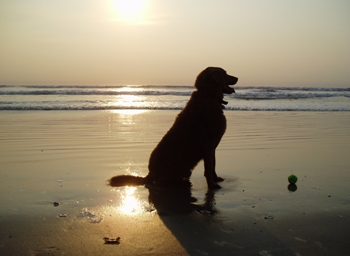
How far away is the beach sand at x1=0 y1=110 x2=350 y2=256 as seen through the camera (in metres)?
3.03

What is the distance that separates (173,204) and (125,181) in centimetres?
99

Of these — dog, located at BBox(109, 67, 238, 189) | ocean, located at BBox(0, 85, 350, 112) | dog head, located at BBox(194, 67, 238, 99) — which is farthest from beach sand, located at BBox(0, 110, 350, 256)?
ocean, located at BBox(0, 85, 350, 112)

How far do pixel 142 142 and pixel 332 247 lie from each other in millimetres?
5701

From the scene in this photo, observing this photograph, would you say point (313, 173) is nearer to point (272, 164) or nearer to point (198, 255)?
point (272, 164)

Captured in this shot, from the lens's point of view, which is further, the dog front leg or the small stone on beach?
the dog front leg

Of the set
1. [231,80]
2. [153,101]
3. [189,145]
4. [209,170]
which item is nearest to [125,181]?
[189,145]

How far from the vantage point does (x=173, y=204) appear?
4168 mm

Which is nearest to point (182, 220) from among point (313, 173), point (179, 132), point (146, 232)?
point (146, 232)

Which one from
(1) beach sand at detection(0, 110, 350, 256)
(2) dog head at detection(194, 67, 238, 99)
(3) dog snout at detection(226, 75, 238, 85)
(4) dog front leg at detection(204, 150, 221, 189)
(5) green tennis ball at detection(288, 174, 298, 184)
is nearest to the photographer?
(1) beach sand at detection(0, 110, 350, 256)

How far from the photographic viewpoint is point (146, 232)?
10.7ft

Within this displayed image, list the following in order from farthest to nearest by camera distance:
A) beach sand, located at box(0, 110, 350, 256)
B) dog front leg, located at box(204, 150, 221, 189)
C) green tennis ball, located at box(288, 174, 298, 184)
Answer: green tennis ball, located at box(288, 174, 298, 184)
dog front leg, located at box(204, 150, 221, 189)
beach sand, located at box(0, 110, 350, 256)

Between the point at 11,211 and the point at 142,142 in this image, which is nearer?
the point at 11,211

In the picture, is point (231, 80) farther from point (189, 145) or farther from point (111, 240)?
point (111, 240)

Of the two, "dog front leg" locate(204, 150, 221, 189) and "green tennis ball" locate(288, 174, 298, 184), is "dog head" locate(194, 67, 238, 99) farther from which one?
"green tennis ball" locate(288, 174, 298, 184)
